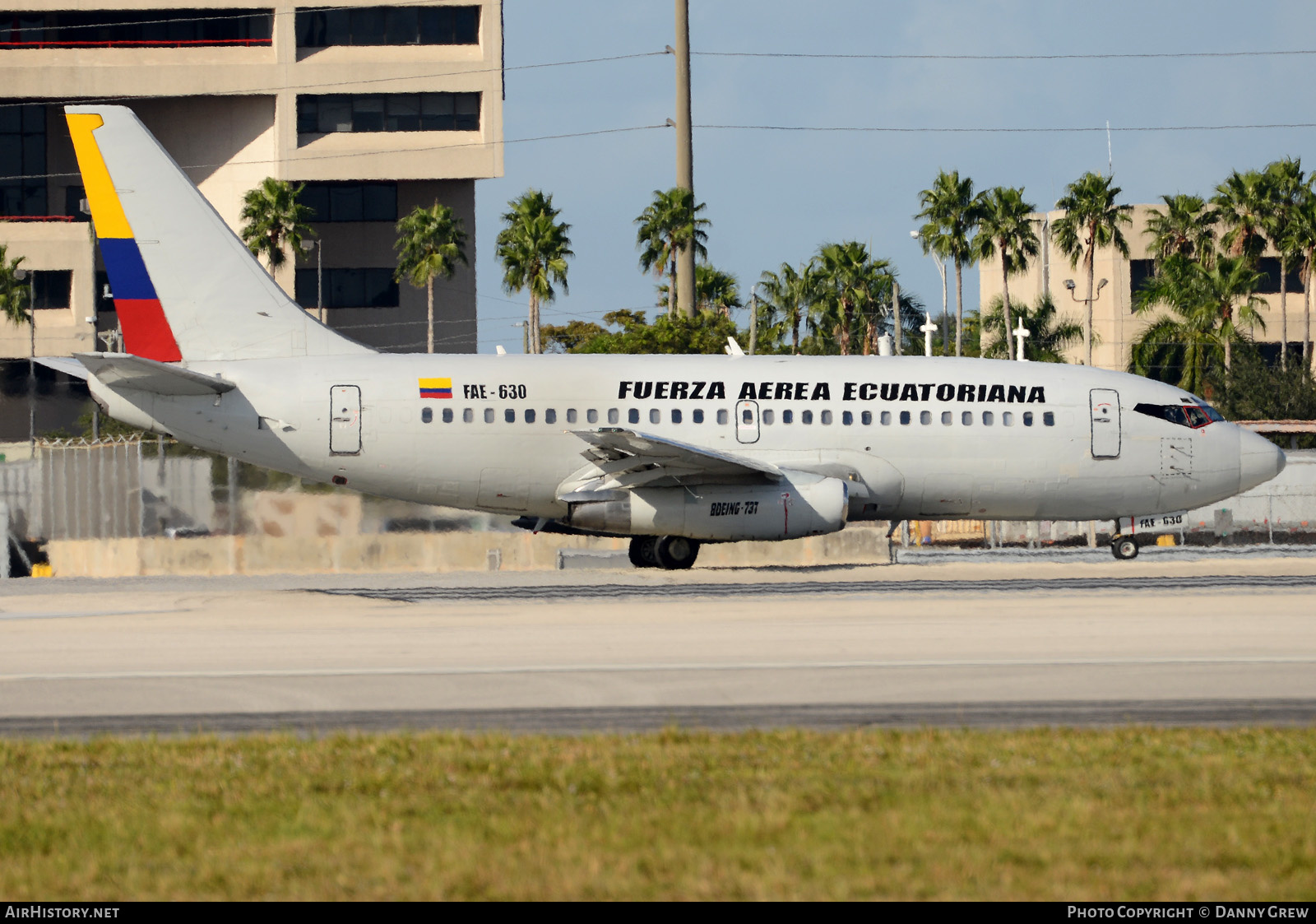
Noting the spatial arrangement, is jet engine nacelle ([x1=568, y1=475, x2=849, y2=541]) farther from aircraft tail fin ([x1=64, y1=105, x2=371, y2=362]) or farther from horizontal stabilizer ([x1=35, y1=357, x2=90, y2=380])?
horizontal stabilizer ([x1=35, y1=357, x2=90, y2=380])

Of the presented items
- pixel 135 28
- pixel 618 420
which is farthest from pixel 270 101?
pixel 618 420

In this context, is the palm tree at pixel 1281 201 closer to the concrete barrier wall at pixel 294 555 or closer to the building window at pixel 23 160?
the concrete barrier wall at pixel 294 555

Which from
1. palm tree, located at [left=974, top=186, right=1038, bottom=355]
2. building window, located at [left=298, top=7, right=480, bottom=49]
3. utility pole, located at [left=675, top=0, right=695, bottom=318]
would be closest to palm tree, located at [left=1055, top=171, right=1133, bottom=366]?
palm tree, located at [left=974, top=186, right=1038, bottom=355]

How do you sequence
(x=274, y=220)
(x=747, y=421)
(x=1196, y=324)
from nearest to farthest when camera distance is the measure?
(x=747, y=421)
(x=1196, y=324)
(x=274, y=220)

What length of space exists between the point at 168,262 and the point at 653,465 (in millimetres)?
9261

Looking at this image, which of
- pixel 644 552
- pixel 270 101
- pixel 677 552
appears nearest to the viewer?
pixel 677 552

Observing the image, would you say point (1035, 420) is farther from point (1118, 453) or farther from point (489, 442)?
point (489, 442)

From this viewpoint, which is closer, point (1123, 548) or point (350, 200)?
point (1123, 548)

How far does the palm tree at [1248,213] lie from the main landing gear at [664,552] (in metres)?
64.0

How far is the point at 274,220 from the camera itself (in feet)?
281

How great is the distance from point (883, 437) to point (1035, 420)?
299 cm

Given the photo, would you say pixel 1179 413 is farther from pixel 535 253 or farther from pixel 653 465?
pixel 535 253

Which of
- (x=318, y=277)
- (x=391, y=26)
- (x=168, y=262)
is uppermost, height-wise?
(x=391, y=26)

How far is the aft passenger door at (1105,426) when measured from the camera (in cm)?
2917
